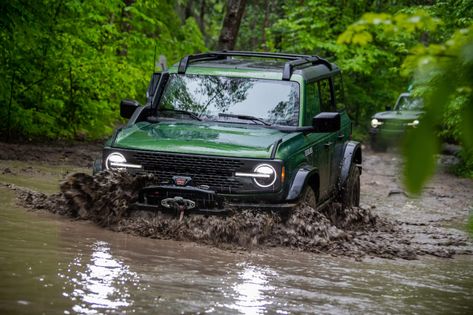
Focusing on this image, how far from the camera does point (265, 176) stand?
22.9 feet

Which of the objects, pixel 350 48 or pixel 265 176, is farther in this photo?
pixel 350 48

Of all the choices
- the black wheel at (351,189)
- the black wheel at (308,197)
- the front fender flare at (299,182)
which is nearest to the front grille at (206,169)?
the front fender flare at (299,182)

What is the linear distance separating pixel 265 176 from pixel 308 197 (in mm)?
808

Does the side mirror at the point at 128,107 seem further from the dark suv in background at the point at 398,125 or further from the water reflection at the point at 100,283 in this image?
the dark suv in background at the point at 398,125

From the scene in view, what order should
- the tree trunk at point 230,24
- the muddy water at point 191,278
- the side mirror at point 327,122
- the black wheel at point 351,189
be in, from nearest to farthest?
the muddy water at point 191,278, the side mirror at point 327,122, the black wheel at point 351,189, the tree trunk at point 230,24

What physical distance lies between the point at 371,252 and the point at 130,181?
8.11ft

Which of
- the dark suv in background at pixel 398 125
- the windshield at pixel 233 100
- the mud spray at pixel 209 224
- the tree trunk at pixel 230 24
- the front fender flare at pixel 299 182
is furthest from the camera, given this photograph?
the tree trunk at pixel 230 24

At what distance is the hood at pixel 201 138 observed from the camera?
706cm

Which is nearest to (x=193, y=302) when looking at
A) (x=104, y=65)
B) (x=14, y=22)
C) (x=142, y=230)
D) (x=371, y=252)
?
(x=142, y=230)

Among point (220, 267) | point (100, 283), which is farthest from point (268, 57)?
point (100, 283)

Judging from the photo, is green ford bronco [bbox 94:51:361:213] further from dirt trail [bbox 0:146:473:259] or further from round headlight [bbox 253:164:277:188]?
dirt trail [bbox 0:146:473:259]

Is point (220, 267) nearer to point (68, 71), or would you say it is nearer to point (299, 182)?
point (299, 182)

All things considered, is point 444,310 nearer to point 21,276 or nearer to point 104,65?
point 21,276

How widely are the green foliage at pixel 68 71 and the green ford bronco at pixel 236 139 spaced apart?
260 inches
